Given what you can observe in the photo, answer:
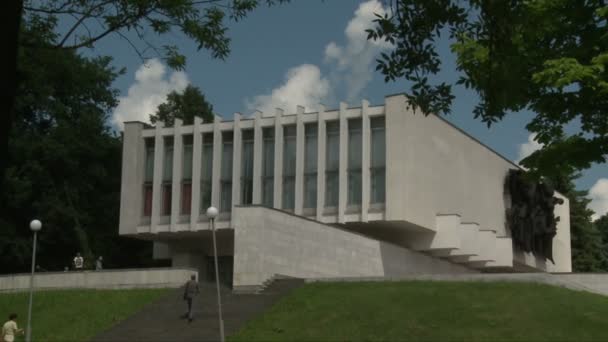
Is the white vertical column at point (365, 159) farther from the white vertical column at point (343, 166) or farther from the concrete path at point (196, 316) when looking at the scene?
the concrete path at point (196, 316)

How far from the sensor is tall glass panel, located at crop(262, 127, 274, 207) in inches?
1939

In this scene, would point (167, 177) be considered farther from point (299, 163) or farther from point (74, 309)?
point (74, 309)

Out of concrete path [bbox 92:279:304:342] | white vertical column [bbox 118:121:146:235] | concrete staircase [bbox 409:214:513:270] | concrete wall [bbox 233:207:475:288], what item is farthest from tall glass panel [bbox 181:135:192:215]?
concrete path [bbox 92:279:304:342]

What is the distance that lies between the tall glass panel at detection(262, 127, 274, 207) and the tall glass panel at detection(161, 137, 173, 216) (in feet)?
17.5

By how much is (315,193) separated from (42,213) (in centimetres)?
1660

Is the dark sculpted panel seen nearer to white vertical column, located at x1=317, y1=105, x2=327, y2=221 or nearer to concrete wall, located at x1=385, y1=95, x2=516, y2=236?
concrete wall, located at x1=385, y1=95, x2=516, y2=236

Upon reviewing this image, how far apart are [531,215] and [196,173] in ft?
68.2

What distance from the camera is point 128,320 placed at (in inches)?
1209

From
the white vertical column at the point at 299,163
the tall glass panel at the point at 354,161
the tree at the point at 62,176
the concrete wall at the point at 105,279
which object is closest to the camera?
the concrete wall at the point at 105,279

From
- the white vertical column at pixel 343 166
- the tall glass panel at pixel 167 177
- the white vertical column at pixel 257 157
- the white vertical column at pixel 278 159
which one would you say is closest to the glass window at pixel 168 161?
the tall glass panel at pixel 167 177

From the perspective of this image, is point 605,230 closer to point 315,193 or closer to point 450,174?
point 450,174

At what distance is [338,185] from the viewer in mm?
47500

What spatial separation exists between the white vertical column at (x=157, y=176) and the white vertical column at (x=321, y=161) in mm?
8928

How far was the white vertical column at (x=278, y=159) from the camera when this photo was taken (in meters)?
48.6
